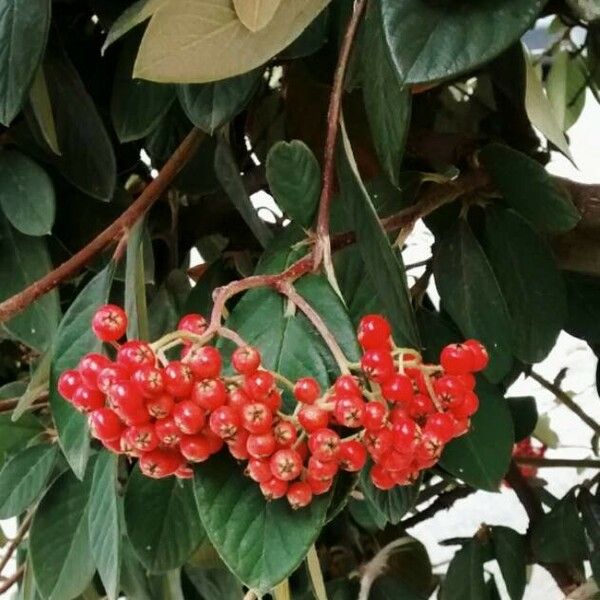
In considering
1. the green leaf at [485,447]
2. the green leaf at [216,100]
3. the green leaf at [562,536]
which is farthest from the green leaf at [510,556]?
the green leaf at [216,100]

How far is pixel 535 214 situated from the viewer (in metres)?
0.41

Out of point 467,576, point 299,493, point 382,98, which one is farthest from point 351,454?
point 467,576

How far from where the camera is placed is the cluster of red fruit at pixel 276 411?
11.1 inches

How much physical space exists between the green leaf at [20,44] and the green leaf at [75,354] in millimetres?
91

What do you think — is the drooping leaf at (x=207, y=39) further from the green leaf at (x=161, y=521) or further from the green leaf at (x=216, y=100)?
the green leaf at (x=161, y=521)

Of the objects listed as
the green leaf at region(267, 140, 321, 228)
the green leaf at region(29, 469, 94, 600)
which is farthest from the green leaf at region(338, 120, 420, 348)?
the green leaf at region(29, 469, 94, 600)

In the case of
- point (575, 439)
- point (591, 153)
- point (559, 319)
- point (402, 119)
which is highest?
point (402, 119)

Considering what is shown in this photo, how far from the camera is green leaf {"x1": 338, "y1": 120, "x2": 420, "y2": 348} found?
0.32 m

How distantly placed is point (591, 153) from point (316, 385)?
1182mm

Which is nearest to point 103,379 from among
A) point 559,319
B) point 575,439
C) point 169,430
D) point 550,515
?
point 169,430

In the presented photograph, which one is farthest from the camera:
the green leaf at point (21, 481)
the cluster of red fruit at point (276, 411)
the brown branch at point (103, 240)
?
the green leaf at point (21, 481)

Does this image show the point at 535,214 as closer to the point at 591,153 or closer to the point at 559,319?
the point at 559,319

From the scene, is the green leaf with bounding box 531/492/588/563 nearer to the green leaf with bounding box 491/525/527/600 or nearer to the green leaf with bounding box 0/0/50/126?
the green leaf with bounding box 491/525/527/600

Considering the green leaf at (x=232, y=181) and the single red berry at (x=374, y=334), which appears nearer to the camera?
the single red berry at (x=374, y=334)
